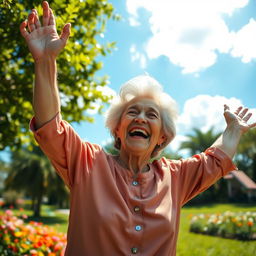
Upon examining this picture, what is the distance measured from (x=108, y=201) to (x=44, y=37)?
95 centimetres

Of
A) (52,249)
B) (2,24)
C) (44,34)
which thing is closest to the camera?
(44,34)

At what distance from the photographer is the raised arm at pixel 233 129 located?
1.93m

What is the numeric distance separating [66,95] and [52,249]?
7.26 ft

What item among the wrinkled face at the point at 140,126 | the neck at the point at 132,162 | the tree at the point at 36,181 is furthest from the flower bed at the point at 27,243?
the tree at the point at 36,181

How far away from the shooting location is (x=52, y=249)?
12.6 ft

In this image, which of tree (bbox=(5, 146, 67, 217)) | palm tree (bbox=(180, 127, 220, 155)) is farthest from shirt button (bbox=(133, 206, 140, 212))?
palm tree (bbox=(180, 127, 220, 155))

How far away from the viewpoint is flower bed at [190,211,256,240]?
5.17 meters

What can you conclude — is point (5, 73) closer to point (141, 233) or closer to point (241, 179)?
point (141, 233)

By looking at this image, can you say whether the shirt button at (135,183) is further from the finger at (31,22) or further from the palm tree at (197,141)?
the palm tree at (197,141)

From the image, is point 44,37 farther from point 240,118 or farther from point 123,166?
point 240,118

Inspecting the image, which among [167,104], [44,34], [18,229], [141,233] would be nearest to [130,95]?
[167,104]

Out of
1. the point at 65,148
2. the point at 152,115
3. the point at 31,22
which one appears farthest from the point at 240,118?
the point at 31,22

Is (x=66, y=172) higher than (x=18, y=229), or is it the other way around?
(x=66, y=172)

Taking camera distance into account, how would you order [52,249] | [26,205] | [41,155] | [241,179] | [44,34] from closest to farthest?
1. [44,34]
2. [52,249]
3. [241,179]
4. [41,155]
5. [26,205]
